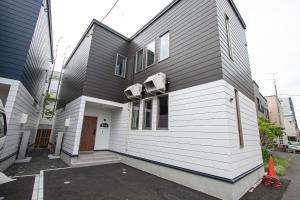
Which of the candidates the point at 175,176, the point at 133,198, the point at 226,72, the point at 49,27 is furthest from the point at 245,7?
the point at 49,27

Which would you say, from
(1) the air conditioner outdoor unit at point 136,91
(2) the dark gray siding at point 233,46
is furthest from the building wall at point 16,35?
(2) the dark gray siding at point 233,46

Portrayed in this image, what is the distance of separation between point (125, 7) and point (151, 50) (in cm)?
295

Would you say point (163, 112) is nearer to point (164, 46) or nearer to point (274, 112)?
point (164, 46)

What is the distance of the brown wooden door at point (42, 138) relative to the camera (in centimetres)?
1252

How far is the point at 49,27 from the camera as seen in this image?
857 cm

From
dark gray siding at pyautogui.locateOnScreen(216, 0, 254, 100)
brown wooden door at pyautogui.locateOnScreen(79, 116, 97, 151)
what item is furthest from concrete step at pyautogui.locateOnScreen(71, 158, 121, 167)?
dark gray siding at pyautogui.locateOnScreen(216, 0, 254, 100)

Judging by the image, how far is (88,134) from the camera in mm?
8375

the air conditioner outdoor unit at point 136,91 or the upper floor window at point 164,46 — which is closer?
the upper floor window at point 164,46

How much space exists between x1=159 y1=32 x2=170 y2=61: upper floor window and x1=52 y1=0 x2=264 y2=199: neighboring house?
5 cm

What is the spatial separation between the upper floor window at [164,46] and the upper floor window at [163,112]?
1.98 metres

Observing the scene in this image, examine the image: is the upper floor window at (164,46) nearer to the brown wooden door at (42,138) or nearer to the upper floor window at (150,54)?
the upper floor window at (150,54)

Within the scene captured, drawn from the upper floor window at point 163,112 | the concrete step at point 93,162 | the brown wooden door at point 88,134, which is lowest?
the concrete step at point 93,162

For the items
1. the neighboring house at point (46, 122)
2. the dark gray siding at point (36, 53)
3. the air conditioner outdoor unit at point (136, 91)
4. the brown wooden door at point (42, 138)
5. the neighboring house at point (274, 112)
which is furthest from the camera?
the neighboring house at point (274, 112)

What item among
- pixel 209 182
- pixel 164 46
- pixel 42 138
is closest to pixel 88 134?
pixel 164 46
